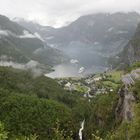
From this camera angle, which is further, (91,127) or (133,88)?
(91,127)

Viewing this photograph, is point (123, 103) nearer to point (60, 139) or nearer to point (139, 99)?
point (139, 99)

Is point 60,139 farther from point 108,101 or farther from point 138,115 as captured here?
point 108,101

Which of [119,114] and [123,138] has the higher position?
[123,138]

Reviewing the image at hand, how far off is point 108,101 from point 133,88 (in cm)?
5675

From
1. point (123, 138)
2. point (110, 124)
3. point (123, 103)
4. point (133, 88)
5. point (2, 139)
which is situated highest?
point (2, 139)

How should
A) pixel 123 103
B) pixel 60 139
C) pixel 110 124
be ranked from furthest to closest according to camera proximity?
pixel 110 124 → pixel 123 103 → pixel 60 139

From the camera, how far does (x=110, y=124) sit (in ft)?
558

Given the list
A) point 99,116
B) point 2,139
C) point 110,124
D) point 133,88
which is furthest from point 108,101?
point 2,139

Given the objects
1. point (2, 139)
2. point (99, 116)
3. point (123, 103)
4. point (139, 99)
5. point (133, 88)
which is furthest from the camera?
point (99, 116)

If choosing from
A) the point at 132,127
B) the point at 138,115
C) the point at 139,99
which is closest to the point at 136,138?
the point at 132,127

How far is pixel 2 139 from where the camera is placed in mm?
44938

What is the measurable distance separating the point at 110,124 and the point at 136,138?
344 ft

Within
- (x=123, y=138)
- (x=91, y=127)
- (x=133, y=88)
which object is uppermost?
(x=123, y=138)

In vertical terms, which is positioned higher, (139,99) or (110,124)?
(139,99)
